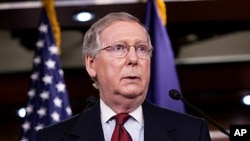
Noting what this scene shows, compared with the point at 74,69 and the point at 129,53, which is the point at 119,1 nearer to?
the point at 74,69

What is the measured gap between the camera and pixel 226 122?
419 centimetres

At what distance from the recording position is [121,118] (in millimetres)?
1951

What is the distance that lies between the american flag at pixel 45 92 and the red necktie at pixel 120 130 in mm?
1176

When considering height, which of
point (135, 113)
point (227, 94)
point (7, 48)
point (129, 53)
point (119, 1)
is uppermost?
point (119, 1)

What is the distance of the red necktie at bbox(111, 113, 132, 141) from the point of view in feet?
6.23

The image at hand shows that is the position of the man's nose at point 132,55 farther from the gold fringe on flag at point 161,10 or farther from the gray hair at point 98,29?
the gold fringe on flag at point 161,10

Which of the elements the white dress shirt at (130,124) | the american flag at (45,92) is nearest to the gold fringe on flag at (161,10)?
the american flag at (45,92)

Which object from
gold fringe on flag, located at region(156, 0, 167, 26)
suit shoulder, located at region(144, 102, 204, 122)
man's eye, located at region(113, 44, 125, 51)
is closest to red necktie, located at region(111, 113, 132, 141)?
suit shoulder, located at region(144, 102, 204, 122)

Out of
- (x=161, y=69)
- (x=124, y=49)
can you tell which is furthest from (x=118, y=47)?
(x=161, y=69)

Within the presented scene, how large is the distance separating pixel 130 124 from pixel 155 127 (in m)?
0.09

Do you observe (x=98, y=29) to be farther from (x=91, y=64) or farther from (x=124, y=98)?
(x=124, y=98)

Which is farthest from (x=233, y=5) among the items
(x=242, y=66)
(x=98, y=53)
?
(x=98, y=53)

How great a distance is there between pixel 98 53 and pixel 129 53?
0.13 metres

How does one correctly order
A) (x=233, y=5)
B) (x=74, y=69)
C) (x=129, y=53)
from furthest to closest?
(x=74, y=69) → (x=233, y=5) → (x=129, y=53)
